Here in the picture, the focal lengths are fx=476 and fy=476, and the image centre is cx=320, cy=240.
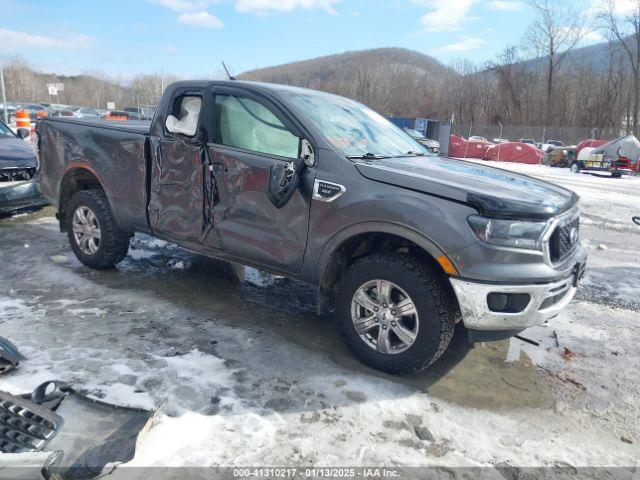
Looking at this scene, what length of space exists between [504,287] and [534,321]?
32cm

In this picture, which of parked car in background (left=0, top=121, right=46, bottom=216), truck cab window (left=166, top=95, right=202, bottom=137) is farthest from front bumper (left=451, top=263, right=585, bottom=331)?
parked car in background (left=0, top=121, right=46, bottom=216)

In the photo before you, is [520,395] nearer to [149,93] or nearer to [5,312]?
[5,312]

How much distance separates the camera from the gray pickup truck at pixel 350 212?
278 cm

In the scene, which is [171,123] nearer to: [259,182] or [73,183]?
[259,182]

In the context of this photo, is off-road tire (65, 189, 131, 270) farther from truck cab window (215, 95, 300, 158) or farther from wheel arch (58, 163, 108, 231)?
truck cab window (215, 95, 300, 158)

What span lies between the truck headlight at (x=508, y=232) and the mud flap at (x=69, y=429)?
209 centimetres

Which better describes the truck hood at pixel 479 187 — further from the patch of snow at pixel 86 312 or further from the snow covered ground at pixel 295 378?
the patch of snow at pixel 86 312

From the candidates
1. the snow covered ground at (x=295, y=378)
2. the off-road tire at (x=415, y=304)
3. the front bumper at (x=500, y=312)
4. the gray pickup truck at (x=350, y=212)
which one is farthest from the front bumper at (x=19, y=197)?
the front bumper at (x=500, y=312)

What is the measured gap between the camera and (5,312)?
3.87 meters

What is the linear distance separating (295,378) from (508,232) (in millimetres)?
1603

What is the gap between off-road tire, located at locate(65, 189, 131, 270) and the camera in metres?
4.69

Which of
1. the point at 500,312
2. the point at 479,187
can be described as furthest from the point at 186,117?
the point at 500,312

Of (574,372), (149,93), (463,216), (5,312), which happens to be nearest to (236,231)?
(463,216)

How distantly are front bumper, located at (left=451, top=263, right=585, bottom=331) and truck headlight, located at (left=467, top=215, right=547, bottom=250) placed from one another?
0.24m
